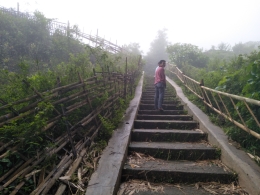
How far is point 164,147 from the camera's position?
3.52m

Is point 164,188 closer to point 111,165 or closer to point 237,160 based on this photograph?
point 111,165

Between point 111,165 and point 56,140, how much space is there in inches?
33.0

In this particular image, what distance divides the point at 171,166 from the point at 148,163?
37 centimetres

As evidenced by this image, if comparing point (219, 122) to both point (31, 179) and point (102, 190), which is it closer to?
point (102, 190)

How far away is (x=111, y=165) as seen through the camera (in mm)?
2764

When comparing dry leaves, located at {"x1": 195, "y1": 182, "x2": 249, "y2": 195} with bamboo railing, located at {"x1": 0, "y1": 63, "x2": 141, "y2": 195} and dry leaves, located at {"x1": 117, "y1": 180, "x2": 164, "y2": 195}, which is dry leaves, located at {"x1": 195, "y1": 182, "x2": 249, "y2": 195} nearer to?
dry leaves, located at {"x1": 117, "y1": 180, "x2": 164, "y2": 195}

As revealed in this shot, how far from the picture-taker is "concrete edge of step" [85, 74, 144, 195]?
2297mm

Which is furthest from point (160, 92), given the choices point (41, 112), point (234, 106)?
point (41, 112)

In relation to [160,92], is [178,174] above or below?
below

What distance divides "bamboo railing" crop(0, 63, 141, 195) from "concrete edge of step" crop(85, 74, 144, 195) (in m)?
0.28

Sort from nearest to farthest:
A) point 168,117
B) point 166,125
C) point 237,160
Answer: point 237,160, point 166,125, point 168,117

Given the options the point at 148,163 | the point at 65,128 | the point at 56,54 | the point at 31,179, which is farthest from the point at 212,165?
the point at 56,54

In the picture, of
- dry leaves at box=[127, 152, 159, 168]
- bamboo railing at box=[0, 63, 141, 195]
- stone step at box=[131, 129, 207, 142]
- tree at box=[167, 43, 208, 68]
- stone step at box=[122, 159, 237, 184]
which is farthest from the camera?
tree at box=[167, 43, 208, 68]

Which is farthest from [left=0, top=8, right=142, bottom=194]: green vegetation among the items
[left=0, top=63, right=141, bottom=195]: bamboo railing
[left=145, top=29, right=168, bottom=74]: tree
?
[left=145, top=29, right=168, bottom=74]: tree
